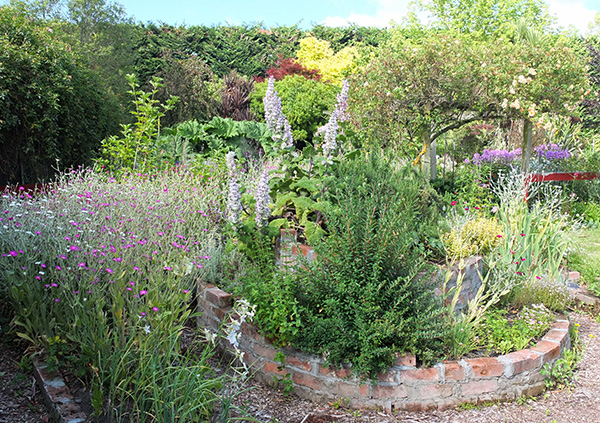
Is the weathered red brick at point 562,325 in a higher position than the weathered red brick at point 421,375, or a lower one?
lower

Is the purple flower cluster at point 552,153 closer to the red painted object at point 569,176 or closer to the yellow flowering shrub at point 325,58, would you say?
the red painted object at point 569,176

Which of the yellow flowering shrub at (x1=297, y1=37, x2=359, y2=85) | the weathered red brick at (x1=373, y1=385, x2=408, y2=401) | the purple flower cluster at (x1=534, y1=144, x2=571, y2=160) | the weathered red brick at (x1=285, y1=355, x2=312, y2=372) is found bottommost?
the weathered red brick at (x1=373, y1=385, x2=408, y2=401)

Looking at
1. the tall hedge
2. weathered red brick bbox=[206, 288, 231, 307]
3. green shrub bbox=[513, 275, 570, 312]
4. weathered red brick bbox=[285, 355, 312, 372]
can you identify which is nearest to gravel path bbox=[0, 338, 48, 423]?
weathered red brick bbox=[206, 288, 231, 307]

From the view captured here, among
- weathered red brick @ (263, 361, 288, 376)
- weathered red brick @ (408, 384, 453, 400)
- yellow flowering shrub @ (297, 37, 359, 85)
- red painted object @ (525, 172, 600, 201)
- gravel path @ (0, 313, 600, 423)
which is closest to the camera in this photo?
gravel path @ (0, 313, 600, 423)

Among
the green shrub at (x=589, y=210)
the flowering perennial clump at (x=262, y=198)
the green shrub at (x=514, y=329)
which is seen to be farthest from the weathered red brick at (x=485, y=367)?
the green shrub at (x=589, y=210)

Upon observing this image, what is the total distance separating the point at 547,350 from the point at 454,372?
2.54 ft

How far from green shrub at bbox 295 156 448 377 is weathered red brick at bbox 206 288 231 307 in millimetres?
574

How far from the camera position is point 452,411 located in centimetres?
267

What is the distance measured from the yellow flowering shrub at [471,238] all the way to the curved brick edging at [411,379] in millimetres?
924

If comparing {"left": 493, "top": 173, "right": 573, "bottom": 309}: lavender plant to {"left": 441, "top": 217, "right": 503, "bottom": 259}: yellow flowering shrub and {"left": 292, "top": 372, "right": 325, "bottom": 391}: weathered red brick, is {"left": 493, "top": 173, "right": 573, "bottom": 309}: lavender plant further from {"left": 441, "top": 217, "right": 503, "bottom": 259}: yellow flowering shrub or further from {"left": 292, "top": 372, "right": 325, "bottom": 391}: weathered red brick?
{"left": 292, "top": 372, "right": 325, "bottom": 391}: weathered red brick

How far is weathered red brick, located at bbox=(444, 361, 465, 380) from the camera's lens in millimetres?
2689

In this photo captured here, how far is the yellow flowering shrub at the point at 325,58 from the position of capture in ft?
48.3

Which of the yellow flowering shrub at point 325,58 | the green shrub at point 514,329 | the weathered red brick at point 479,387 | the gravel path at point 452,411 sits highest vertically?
the yellow flowering shrub at point 325,58

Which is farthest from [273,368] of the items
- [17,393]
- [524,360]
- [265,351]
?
[524,360]
